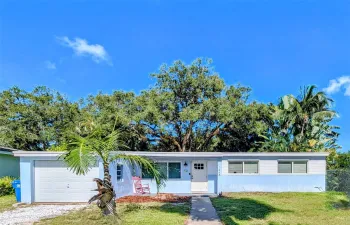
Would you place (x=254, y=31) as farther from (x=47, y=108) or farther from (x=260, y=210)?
(x=47, y=108)

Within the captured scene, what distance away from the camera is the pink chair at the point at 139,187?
1510 centimetres

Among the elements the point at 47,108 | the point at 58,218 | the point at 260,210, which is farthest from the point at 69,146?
the point at 47,108

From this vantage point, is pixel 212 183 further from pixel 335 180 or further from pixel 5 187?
pixel 5 187

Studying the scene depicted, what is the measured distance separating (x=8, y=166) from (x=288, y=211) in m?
16.9

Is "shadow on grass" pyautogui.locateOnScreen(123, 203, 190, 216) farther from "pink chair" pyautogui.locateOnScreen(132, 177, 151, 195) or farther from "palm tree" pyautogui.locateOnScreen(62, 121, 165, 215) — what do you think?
"pink chair" pyautogui.locateOnScreen(132, 177, 151, 195)

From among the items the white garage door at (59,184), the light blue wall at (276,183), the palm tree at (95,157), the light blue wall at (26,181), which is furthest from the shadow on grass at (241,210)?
the light blue wall at (26,181)

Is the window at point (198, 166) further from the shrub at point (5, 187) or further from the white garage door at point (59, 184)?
the shrub at point (5, 187)

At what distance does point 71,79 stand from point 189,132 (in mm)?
10008

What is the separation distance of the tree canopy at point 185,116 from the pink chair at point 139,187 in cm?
470

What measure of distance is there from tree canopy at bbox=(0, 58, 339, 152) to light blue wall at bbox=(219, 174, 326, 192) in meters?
3.65

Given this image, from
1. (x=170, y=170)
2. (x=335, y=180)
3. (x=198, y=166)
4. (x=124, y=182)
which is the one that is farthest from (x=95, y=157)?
(x=335, y=180)

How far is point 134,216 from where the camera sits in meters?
9.12

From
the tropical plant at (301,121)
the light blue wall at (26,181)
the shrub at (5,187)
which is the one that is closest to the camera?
the light blue wall at (26,181)

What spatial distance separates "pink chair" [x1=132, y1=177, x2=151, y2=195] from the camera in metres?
15.1
